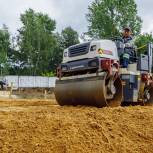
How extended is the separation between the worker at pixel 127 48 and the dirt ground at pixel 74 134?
425 cm

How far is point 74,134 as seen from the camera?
8.55 meters

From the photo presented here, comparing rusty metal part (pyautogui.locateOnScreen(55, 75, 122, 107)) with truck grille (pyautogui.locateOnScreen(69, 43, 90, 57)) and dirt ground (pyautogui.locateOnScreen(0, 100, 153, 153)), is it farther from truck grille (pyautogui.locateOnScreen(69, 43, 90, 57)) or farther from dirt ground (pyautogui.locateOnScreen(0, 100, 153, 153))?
dirt ground (pyautogui.locateOnScreen(0, 100, 153, 153))

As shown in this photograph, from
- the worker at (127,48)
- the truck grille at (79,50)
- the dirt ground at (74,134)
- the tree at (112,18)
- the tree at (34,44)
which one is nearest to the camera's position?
the dirt ground at (74,134)

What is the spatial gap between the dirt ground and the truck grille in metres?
3.63

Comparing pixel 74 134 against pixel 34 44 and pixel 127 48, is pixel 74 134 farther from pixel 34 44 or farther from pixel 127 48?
pixel 34 44

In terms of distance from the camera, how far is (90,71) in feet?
43.5

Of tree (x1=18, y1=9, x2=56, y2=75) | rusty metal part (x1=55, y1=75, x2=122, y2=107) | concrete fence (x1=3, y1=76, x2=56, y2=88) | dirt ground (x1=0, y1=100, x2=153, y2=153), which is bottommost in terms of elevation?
dirt ground (x1=0, y1=100, x2=153, y2=153)

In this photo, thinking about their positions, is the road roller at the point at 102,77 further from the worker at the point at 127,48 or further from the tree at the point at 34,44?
the tree at the point at 34,44

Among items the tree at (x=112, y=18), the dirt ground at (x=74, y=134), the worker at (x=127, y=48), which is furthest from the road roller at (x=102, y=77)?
the tree at (x=112, y=18)

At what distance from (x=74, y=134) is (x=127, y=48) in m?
Result: 6.46

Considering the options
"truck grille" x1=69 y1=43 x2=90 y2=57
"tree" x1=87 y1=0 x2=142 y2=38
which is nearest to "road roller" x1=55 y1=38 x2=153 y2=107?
"truck grille" x1=69 y1=43 x2=90 y2=57

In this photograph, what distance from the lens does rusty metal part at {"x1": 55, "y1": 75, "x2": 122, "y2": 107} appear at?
12438mm

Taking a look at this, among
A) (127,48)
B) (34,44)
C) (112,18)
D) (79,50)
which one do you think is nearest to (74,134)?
(79,50)

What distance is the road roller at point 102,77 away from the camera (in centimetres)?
1270
